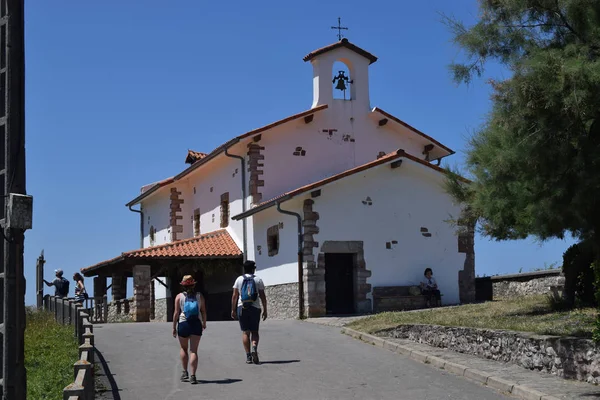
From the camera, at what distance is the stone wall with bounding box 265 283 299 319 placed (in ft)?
76.5

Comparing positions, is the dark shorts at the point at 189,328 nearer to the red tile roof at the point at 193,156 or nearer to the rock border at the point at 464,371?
the rock border at the point at 464,371

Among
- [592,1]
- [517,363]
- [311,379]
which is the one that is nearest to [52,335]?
[311,379]

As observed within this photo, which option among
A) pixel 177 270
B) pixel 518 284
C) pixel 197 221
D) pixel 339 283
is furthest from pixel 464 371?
pixel 197 221

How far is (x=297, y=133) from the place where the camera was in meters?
26.8

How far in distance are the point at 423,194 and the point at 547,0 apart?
13.3m

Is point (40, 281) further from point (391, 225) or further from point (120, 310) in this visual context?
point (391, 225)

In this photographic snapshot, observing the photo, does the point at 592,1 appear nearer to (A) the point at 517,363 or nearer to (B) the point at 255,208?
(A) the point at 517,363

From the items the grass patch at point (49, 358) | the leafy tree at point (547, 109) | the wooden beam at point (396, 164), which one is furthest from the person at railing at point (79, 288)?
the leafy tree at point (547, 109)

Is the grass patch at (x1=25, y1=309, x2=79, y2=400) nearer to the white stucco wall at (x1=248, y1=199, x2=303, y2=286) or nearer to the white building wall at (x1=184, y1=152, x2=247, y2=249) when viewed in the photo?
the white stucco wall at (x1=248, y1=199, x2=303, y2=286)

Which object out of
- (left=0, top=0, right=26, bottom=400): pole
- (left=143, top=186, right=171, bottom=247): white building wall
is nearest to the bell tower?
(left=143, top=186, right=171, bottom=247): white building wall

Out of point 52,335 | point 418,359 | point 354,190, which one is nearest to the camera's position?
point 418,359

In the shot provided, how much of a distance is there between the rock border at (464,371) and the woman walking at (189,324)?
395cm

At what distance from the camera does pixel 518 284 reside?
22656 millimetres

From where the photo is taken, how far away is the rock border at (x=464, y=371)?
10156 millimetres
